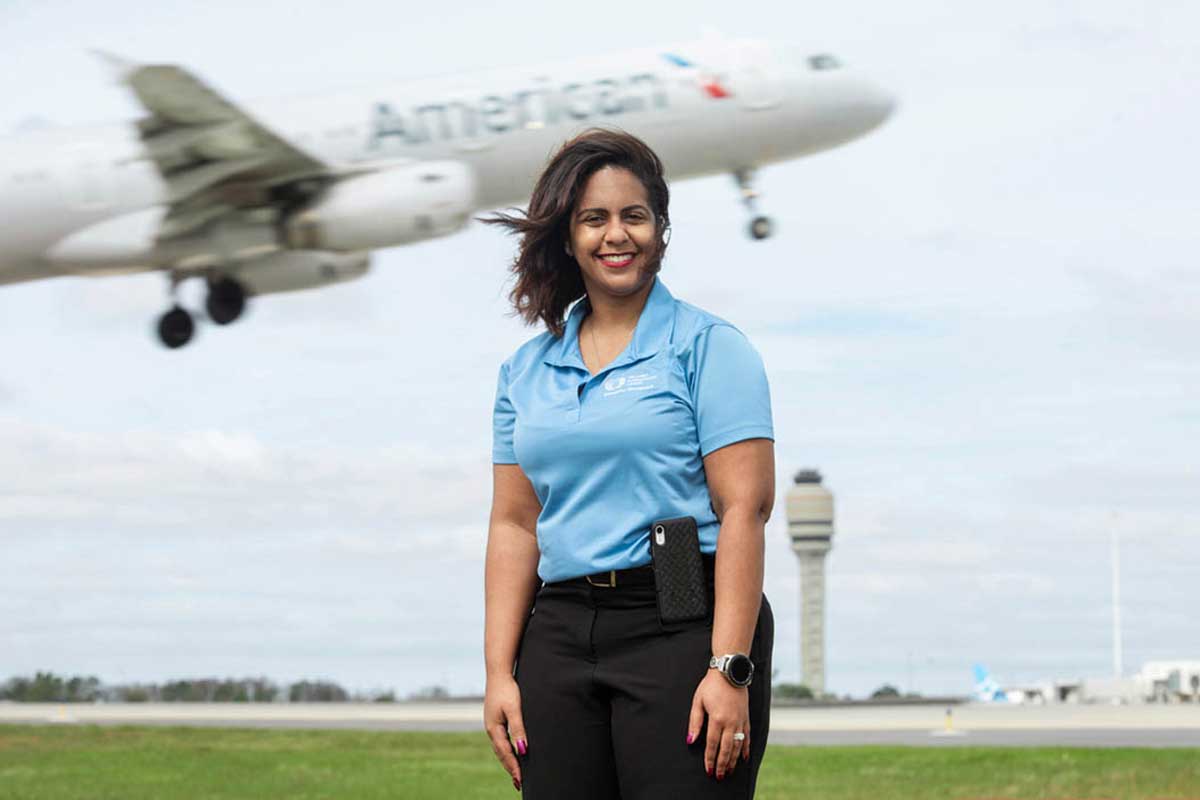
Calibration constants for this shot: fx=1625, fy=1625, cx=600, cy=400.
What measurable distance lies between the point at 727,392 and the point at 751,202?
3160 cm

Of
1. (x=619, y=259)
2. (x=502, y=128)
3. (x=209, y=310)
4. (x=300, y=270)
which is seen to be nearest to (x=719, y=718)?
(x=619, y=259)

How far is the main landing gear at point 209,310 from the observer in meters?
34.0

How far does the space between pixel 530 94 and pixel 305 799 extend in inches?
845

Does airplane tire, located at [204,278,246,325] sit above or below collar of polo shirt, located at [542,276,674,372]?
above

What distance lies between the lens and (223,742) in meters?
22.0

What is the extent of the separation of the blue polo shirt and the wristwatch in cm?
23

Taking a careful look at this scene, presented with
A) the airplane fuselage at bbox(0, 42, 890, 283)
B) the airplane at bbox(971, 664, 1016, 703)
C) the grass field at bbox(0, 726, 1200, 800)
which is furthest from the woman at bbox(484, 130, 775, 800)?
the airplane at bbox(971, 664, 1016, 703)

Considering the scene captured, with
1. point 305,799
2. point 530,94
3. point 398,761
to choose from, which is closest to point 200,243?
point 530,94

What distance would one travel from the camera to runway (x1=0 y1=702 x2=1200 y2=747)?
2198 cm

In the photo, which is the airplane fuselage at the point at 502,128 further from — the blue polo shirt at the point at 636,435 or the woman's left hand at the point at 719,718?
the woman's left hand at the point at 719,718

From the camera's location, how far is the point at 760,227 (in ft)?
112

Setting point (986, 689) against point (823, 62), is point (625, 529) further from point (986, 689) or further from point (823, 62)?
point (986, 689)

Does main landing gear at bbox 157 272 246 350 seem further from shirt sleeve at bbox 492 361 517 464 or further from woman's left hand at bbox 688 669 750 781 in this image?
woman's left hand at bbox 688 669 750 781

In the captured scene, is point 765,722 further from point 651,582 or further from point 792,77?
point 792,77
